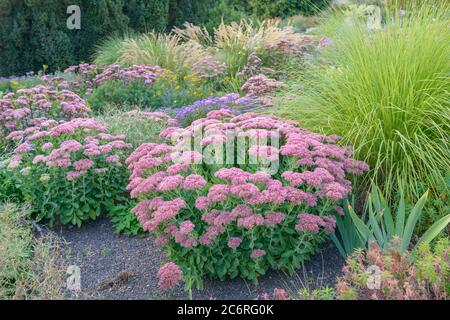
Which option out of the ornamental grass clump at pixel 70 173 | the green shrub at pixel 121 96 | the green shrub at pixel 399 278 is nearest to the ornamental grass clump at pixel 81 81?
the green shrub at pixel 121 96

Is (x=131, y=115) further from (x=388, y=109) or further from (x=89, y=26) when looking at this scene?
(x=89, y=26)

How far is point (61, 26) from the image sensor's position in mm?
9836

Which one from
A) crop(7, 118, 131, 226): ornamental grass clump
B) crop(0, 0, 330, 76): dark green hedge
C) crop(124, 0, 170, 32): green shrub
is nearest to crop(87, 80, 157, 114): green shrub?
crop(7, 118, 131, 226): ornamental grass clump

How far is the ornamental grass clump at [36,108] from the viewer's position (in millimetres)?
5324

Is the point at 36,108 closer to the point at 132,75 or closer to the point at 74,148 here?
the point at 132,75

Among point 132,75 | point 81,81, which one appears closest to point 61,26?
point 81,81

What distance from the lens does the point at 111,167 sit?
4.38 meters

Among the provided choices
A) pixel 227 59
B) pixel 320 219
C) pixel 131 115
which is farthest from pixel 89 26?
pixel 320 219

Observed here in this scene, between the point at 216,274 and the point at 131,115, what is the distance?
256 centimetres

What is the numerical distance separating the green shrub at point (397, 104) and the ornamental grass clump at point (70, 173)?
1789 mm

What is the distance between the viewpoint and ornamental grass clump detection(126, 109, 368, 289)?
10.6 ft

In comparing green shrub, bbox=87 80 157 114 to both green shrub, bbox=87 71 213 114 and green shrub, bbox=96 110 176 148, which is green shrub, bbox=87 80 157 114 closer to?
green shrub, bbox=87 71 213 114

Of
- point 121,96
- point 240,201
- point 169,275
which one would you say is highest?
point 240,201

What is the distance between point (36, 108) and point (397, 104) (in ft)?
12.7
